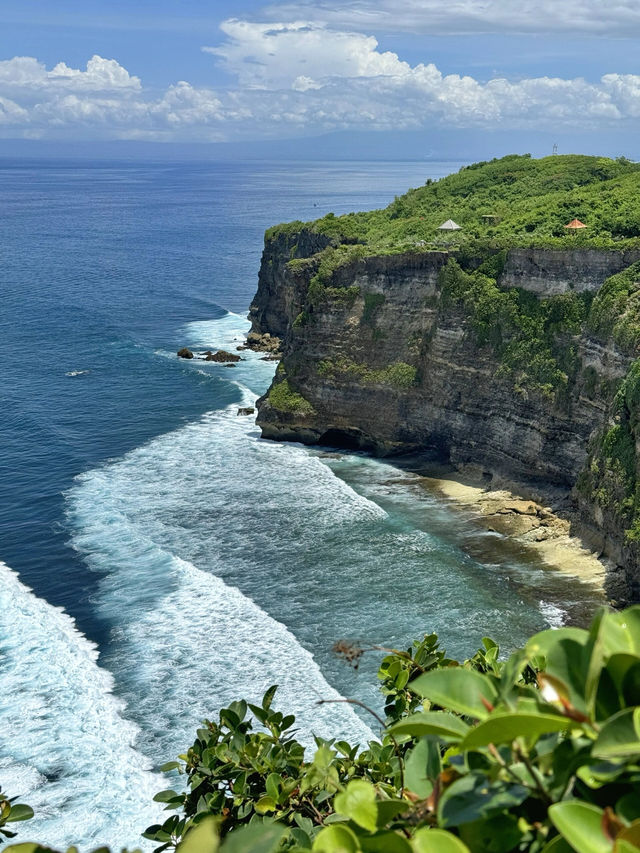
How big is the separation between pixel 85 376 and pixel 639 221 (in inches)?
1751

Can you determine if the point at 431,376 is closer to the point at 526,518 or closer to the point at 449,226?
the point at 526,518

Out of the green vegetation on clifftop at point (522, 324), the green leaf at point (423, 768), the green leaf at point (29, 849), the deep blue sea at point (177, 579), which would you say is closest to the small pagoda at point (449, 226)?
the green vegetation on clifftop at point (522, 324)

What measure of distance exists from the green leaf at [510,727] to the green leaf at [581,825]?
40 centimetres

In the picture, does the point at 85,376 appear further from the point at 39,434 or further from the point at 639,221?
the point at 639,221

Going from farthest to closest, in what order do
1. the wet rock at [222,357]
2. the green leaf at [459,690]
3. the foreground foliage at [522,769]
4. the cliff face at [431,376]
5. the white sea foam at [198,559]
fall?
1. the wet rock at [222,357]
2. the cliff face at [431,376]
3. the white sea foam at [198,559]
4. the green leaf at [459,690]
5. the foreground foliage at [522,769]

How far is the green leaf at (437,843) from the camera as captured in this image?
4672 mm

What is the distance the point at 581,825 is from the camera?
15.0ft

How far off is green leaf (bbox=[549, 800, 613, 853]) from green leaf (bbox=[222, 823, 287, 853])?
1.47 m

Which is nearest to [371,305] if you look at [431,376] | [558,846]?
[431,376]

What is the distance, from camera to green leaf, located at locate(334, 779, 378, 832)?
5594 mm

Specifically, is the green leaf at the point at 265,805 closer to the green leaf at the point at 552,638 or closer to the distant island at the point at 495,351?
the green leaf at the point at 552,638

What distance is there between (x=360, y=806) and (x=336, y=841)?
624 mm

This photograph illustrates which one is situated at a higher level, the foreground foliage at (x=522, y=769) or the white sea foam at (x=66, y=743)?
the foreground foliage at (x=522, y=769)

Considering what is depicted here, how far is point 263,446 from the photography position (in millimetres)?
56188
